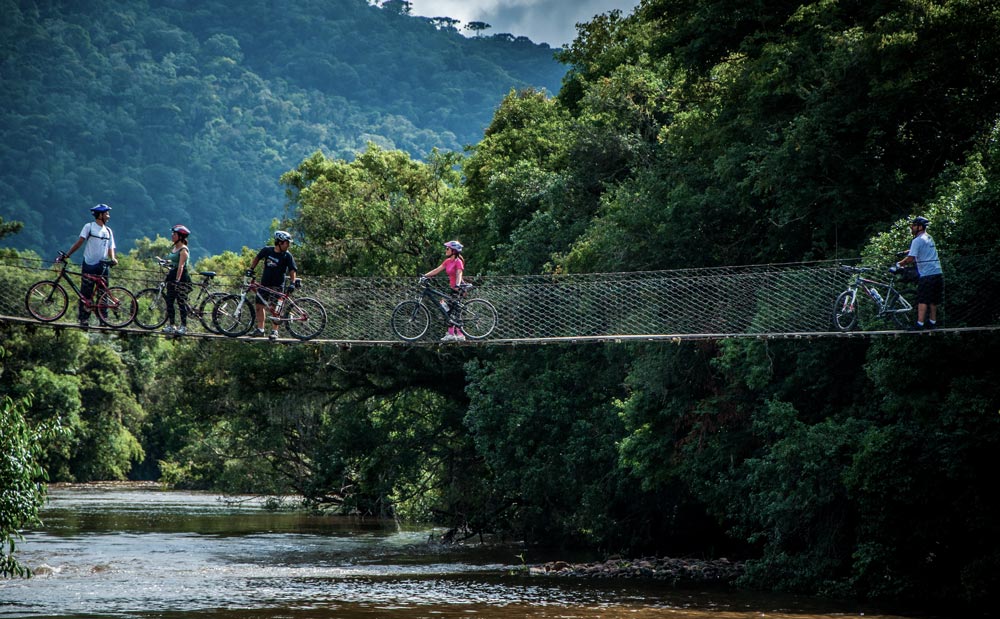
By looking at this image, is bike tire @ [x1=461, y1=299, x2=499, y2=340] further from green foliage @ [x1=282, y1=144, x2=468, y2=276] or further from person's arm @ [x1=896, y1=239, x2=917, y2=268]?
green foliage @ [x1=282, y1=144, x2=468, y2=276]

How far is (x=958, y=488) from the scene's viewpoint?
44.1 ft

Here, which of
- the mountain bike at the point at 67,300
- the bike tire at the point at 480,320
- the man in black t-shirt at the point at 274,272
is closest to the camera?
the mountain bike at the point at 67,300

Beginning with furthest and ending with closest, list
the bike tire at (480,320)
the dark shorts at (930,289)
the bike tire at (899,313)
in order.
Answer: the bike tire at (480,320), the bike tire at (899,313), the dark shorts at (930,289)

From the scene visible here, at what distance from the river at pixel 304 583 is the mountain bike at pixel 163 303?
382cm

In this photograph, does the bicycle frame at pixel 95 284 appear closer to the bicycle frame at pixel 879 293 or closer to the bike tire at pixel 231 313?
the bike tire at pixel 231 313

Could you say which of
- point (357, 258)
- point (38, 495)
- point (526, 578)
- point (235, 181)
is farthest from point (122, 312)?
point (235, 181)

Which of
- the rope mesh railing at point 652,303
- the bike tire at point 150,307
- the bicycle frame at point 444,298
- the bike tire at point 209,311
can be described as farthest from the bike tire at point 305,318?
the bike tire at point 150,307

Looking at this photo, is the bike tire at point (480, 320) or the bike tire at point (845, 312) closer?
the bike tire at point (845, 312)

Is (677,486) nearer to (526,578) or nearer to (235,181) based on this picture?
(526,578)

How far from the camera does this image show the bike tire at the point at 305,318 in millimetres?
12875

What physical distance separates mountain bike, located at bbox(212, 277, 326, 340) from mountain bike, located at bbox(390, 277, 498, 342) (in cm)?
94

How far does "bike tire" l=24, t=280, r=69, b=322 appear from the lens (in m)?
11.8

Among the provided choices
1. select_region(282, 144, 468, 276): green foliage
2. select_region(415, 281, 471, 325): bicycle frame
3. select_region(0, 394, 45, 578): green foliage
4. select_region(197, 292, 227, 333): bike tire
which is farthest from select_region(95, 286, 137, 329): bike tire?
select_region(282, 144, 468, 276): green foliage

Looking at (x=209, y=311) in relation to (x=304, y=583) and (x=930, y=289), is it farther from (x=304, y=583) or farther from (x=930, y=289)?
(x=930, y=289)
